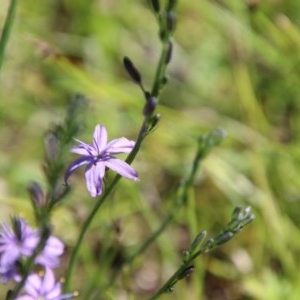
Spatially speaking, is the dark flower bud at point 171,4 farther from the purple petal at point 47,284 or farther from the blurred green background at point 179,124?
the blurred green background at point 179,124

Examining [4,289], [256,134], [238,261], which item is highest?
[256,134]

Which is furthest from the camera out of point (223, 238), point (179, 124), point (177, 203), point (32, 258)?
point (179, 124)

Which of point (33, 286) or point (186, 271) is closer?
point (186, 271)

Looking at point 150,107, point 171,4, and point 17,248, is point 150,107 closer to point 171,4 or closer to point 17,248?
point 171,4

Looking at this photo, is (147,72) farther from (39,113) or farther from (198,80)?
(39,113)

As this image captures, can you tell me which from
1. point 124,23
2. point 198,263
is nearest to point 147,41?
point 124,23

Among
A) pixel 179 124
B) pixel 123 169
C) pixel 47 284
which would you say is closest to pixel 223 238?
pixel 123 169
